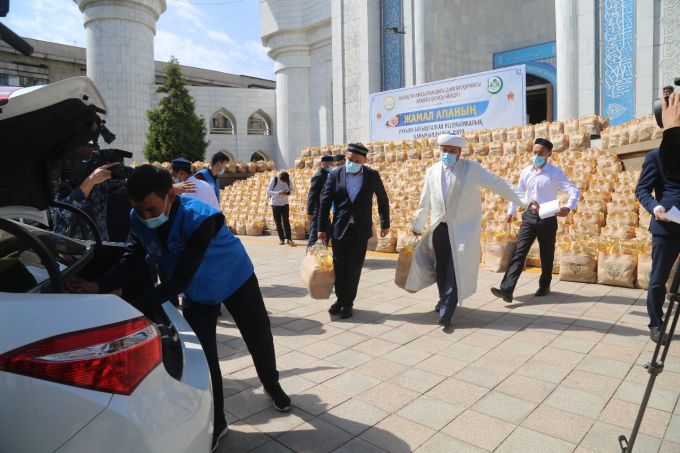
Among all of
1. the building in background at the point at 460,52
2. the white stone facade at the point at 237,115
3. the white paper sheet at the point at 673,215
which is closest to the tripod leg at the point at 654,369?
the white paper sheet at the point at 673,215

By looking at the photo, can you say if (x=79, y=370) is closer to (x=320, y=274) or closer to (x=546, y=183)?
(x=320, y=274)

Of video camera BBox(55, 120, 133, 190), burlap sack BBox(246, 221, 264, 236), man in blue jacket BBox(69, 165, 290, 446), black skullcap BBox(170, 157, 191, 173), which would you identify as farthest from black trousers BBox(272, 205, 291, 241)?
man in blue jacket BBox(69, 165, 290, 446)

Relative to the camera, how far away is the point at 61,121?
2123 millimetres

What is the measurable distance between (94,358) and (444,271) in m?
3.72

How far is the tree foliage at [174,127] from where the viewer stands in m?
29.0

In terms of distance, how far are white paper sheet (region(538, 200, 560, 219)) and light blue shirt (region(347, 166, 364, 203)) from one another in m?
1.85

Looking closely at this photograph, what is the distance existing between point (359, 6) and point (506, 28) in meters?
6.46

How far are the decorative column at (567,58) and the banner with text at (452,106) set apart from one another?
165cm

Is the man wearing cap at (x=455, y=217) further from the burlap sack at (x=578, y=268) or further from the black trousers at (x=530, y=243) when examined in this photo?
the burlap sack at (x=578, y=268)

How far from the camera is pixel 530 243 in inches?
210

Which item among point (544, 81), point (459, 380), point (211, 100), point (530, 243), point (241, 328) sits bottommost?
point (459, 380)

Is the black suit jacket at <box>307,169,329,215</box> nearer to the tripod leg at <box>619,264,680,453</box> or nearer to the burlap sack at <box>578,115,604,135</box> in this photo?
the tripod leg at <box>619,264,680,453</box>

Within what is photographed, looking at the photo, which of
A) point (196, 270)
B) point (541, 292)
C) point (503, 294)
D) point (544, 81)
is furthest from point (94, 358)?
point (544, 81)

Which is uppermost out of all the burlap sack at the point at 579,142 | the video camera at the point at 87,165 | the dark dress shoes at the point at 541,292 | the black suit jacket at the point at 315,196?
the burlap sack at the point at 579,142
